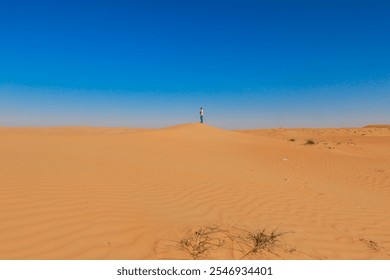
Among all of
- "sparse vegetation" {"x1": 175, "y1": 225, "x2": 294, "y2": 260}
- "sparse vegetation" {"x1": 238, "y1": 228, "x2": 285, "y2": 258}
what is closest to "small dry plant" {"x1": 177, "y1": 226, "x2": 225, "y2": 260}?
"sparse vegetation" {"x1": 175, "y1": 225, "x2": 294, "y2": 260}

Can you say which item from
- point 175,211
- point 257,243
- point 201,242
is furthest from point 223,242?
point 175,211

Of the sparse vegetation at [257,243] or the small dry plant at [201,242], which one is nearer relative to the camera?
the small dry plant at [201,242]

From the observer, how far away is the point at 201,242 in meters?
3.26

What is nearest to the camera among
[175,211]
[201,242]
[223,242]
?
[201,242]

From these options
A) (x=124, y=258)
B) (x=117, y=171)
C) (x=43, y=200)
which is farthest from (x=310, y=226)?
(x=117, y=171)

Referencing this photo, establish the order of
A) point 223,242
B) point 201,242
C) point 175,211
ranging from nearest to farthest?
1. point 201,242
2. point 223,242
3. point 175,211

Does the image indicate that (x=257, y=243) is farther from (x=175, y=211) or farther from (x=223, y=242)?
(x=175, y=211)

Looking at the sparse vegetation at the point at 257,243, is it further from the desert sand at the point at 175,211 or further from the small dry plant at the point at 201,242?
the small dry plant at the point at 201,242

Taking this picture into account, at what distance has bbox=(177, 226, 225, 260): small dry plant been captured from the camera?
308 centimetres

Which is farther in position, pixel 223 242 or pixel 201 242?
pixel 223 242

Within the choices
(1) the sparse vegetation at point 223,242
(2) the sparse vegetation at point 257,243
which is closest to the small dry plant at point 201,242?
(1) the sparse vegetation at point 223,242

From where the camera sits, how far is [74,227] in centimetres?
349

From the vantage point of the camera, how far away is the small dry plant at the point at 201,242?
3.08m

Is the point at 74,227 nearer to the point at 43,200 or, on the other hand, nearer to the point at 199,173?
the point at 43,200
